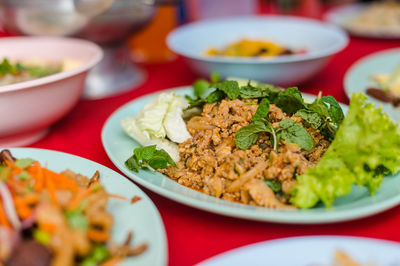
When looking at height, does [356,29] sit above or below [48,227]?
below

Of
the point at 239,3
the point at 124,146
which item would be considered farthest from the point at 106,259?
the point at 239,3

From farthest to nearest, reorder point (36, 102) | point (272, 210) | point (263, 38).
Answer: point (263, 38) < point (36, 102) < point (272, 210)

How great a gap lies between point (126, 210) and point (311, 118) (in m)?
0.85

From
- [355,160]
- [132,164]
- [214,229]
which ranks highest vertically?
[355,160]

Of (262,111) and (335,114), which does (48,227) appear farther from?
(335,114)

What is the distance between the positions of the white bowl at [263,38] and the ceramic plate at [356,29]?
3.13 ft

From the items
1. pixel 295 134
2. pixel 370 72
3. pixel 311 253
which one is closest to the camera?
pixel 311 253

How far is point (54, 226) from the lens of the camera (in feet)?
3.33

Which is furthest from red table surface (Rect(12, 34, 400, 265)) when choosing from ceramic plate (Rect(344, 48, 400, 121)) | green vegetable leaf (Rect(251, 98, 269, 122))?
ceramic plate (Rect(344, 48, 400, 121))

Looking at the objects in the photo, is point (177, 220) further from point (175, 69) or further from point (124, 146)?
point (175, 69)

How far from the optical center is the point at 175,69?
317 cm

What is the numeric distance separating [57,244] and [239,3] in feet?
12.5

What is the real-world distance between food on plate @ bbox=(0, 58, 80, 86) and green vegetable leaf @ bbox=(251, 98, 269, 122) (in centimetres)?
125

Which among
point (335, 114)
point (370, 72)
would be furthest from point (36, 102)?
point (370, 72)
